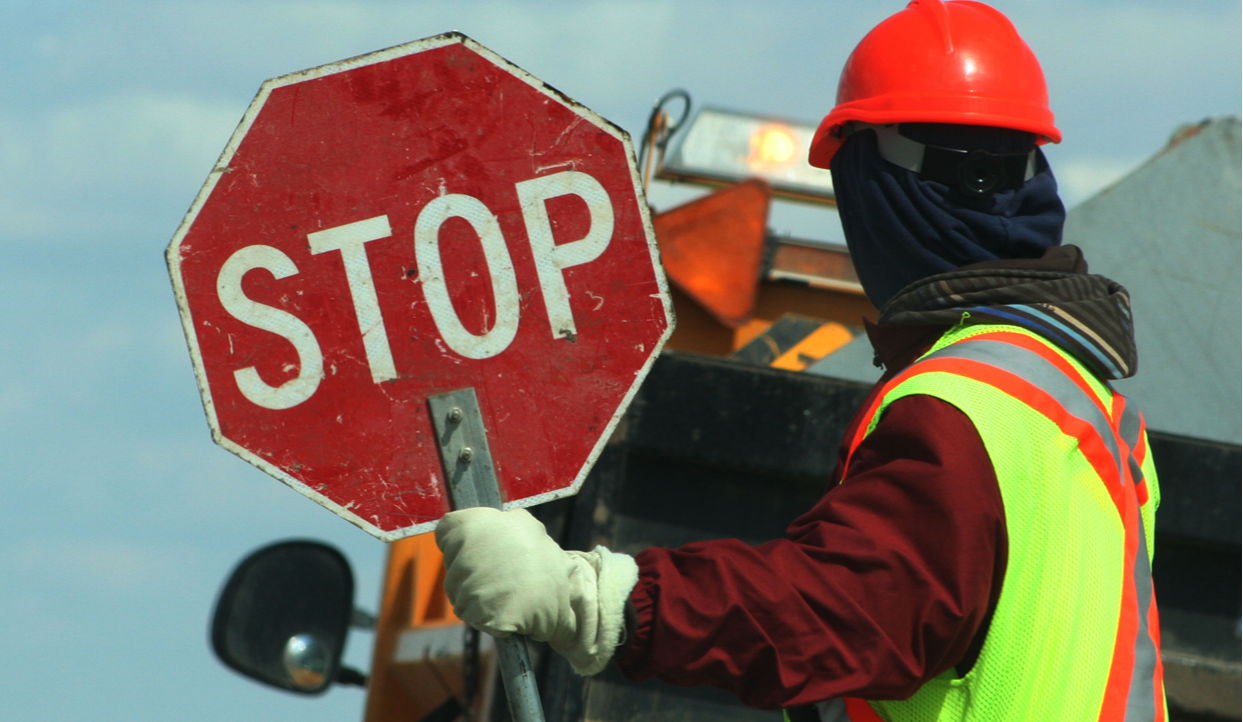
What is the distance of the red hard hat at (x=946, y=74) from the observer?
1857 millimetres

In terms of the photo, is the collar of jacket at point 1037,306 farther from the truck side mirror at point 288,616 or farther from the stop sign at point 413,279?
the truck side mirror at point 288,616

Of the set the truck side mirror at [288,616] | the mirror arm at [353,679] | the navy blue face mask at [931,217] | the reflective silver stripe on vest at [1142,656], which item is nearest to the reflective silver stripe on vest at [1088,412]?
the reflective silver stripe on vest at [1142,656]

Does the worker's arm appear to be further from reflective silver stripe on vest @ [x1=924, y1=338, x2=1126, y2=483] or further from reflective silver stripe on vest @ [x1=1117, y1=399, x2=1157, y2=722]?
reflective silver stripe on vest @ [x1=1117, y1=399, x2=1157, y2=722]

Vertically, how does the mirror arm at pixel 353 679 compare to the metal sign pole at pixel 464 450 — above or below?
below

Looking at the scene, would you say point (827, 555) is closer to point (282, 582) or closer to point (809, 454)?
point (809, 454)

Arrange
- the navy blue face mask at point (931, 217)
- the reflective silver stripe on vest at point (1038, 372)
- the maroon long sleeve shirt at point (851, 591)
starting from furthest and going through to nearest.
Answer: the navy blue face mask at point (931, 217) → the reflective silver stripe on vest at point (1038, 372) → the maroon long sleeve shirt at point (851, 591)

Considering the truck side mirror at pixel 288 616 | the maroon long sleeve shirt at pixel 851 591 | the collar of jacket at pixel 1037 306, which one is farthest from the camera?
the truck side mirror at pixel 288 616

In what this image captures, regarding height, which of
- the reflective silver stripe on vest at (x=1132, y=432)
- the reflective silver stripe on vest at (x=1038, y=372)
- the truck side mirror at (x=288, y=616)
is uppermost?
the reflective silver stripe on vest at (x=1038, y=372)

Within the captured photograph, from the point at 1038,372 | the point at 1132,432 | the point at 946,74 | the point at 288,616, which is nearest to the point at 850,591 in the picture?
the point at 1038,372

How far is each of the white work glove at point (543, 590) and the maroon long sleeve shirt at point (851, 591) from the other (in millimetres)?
32

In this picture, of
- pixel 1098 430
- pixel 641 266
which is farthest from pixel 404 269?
pixel 1098 430

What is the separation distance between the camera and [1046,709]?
1510 millimetres

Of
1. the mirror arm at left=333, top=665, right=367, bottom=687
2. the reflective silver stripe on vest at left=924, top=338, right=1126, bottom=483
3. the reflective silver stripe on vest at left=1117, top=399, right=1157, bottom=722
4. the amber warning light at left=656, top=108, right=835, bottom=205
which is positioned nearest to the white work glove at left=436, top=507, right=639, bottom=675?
the reflective silver stripe on vest at left=924, top=338, right=1126, bottom=483

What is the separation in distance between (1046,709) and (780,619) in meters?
0.36
